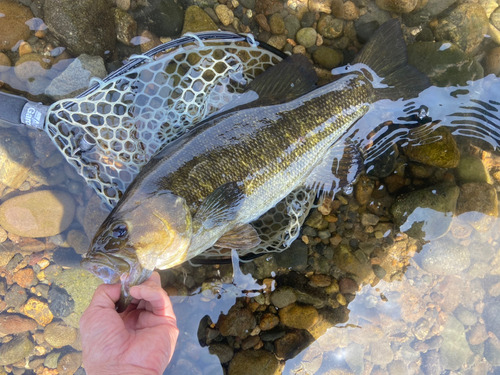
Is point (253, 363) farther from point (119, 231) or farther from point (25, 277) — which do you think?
point (25, 277)

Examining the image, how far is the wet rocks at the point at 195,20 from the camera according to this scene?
144 inches

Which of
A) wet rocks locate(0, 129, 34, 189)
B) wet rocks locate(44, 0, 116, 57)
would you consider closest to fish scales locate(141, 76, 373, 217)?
wet rocks locate(44, 0, 116, 57)

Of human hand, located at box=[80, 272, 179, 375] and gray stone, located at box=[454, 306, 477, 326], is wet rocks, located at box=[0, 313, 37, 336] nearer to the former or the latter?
human hand, located at box=[80, 272, 179, 375]

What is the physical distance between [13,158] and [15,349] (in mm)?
2730

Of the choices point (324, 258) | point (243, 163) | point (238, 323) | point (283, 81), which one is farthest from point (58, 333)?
point (283, 81)

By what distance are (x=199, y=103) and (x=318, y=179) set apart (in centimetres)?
167

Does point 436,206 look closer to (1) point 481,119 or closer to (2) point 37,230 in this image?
(1) point 481,119

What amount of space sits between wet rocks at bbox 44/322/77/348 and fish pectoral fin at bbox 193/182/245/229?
310 centimetres

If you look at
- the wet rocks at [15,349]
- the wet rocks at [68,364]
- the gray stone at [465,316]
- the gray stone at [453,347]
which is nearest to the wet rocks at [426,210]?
the gray stone at [465,316]

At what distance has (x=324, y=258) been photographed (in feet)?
13.5

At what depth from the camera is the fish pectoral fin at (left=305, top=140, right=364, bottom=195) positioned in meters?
3.54

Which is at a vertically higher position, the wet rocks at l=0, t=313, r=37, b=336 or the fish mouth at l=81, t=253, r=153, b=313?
the fish mouth at l=81, t=253, r=153, b=313

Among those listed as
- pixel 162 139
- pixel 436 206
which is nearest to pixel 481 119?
pixel 436 206

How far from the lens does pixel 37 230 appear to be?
3.96 meters
